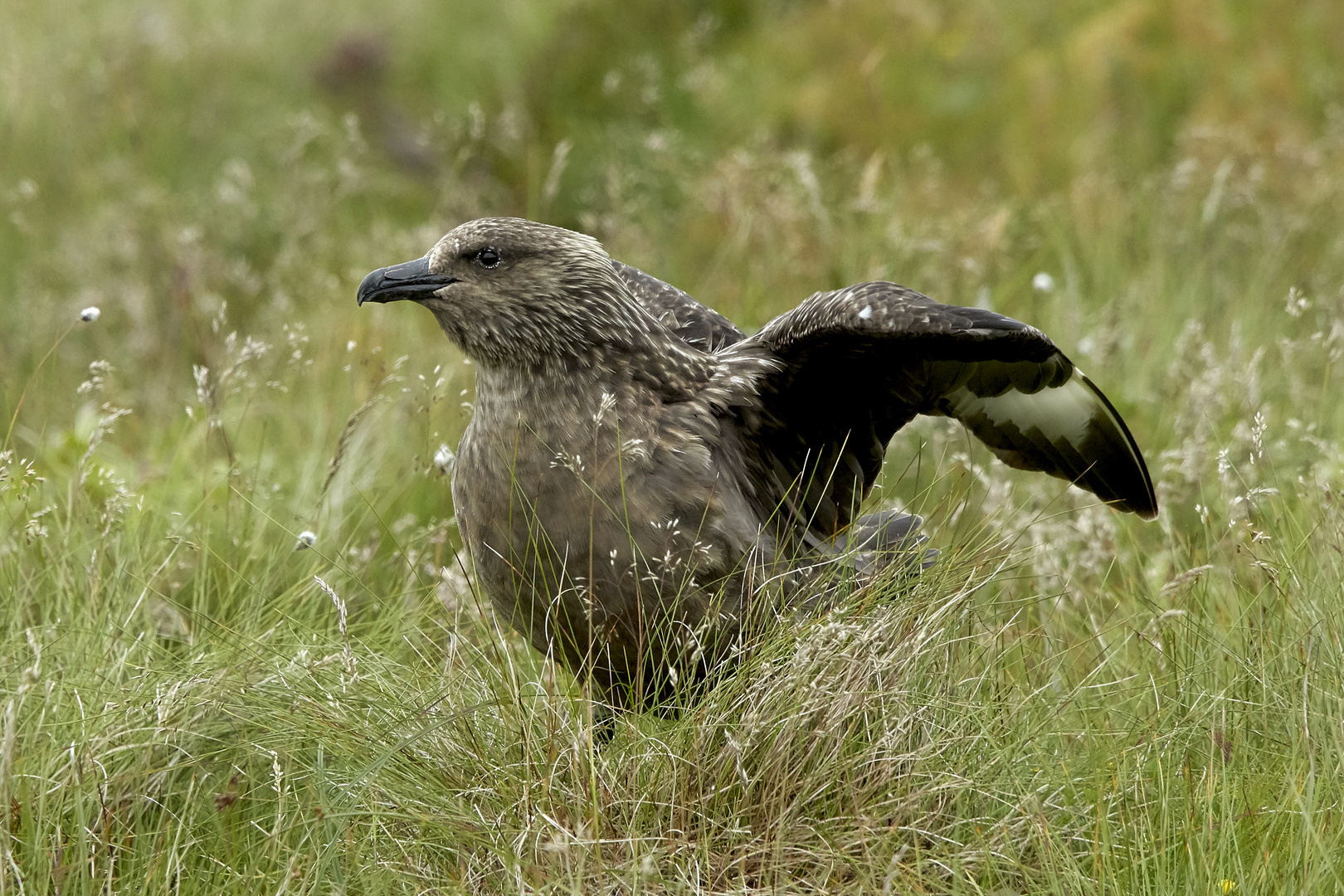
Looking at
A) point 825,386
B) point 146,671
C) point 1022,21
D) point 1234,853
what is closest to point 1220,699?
point 1234,853

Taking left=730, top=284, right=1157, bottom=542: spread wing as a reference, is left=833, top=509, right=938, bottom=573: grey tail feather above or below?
below

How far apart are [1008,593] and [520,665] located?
1201 mm

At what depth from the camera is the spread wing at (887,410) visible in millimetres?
3170

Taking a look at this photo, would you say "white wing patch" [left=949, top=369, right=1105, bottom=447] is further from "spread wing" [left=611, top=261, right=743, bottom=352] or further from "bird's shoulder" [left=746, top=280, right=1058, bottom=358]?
"spread wing" [left=611, top=261, right=743, bottom=352]

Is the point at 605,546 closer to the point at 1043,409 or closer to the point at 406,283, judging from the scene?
the point at 406,283

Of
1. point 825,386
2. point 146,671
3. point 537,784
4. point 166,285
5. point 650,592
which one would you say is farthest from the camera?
point 166,285

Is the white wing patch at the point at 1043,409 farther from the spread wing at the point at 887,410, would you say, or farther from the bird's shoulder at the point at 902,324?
the bird's shoulder at the point at 902,324

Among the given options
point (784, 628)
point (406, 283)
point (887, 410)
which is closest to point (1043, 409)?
point (887, 410)

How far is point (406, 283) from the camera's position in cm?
342

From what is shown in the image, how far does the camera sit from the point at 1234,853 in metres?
2.42

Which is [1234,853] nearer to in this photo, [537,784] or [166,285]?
[537,784]

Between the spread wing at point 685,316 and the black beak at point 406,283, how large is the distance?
72 centimetres

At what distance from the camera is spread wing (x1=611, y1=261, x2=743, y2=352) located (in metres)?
4.09

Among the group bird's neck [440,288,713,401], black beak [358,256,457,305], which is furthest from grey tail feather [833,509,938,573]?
black beak [358,256,457,305]
